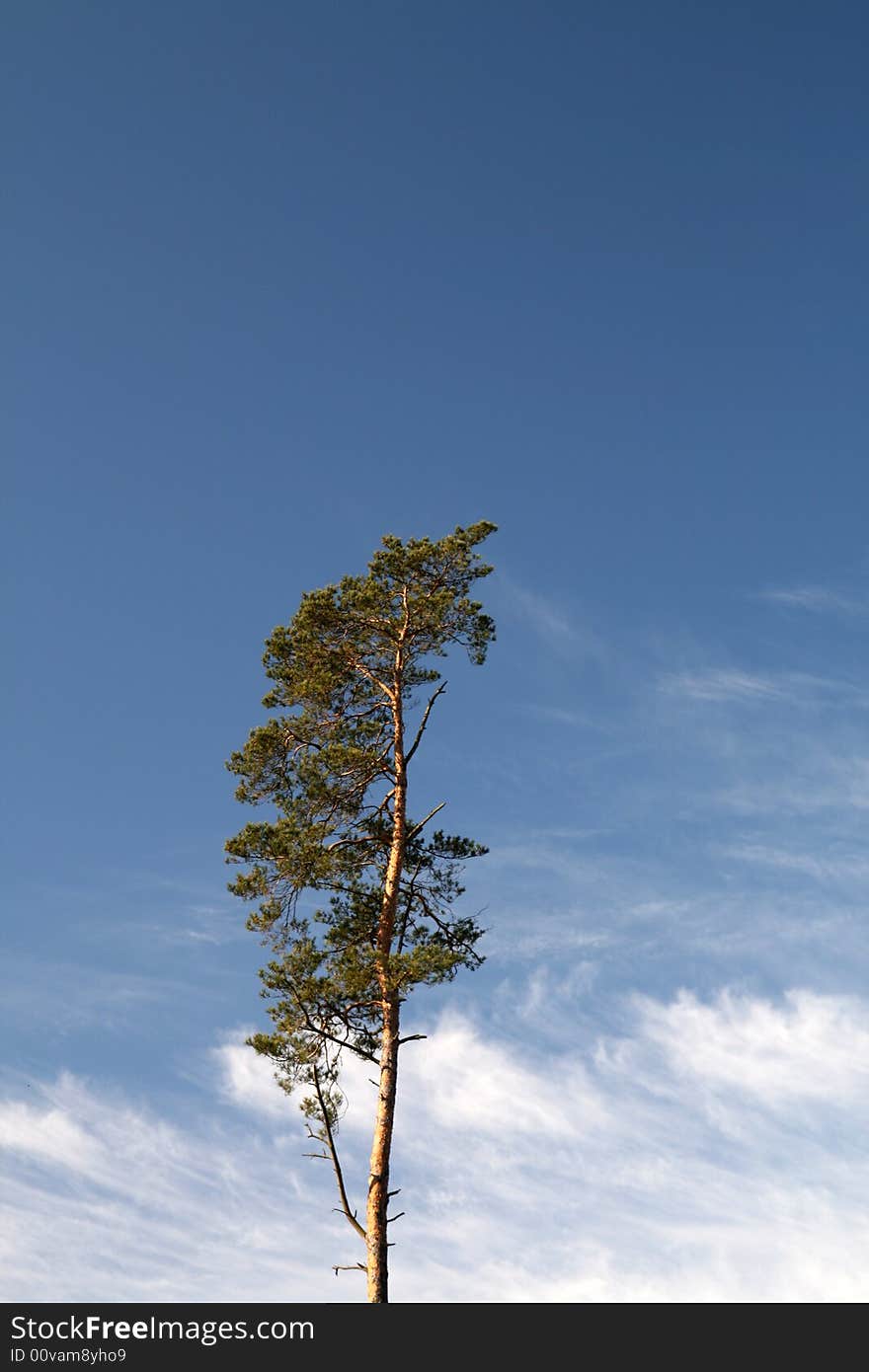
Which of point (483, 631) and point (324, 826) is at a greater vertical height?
point (483, 631)

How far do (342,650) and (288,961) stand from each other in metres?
6.57

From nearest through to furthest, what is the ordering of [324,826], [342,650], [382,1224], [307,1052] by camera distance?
[382,1224], [307,1052], [324,826], [342,650]

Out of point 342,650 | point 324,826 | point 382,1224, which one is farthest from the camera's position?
point 342,650

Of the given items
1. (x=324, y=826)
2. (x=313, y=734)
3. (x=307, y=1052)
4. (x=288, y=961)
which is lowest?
(x=307, y=1052)

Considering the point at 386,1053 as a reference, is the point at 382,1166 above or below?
below
